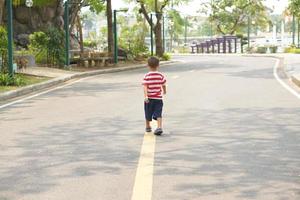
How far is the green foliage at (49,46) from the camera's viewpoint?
28000 millimetres

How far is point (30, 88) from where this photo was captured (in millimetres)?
17672

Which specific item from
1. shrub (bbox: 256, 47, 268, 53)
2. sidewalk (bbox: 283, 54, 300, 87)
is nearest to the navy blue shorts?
sidewalk (bbox: 283, 54, 300, 87)

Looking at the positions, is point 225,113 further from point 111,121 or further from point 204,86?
point 204,86

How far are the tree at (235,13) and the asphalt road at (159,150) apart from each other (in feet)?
201

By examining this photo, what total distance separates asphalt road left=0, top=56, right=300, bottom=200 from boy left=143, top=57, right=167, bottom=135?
1.12 ft

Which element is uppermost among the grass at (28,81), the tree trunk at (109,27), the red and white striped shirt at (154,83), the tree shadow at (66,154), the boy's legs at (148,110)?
the tree trunk at (109,27)

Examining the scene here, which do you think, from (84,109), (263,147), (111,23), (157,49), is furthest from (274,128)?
(157,49)

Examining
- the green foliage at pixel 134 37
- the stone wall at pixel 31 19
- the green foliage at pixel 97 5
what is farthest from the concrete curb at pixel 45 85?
the stone wall at pixel 31 19

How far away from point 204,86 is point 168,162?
11.7 meters

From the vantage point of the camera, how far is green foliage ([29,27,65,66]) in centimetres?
2800

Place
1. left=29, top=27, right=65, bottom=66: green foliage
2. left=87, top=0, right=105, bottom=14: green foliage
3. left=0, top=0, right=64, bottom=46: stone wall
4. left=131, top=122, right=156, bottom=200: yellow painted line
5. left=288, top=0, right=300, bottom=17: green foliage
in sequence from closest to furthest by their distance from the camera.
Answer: left=131, top=122, right=156, bottom=200: yellow painted line
left=288, top=0, right=300, bottom=17: green foliage
left=29, top=27, right=65, bottom=66: green foliage
left=87, top=0, right=105, bottom=14: green foliage
left=0, top=0, right=64, bottom=46: stone wall

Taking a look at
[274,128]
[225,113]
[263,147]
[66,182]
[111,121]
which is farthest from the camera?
[225,113]

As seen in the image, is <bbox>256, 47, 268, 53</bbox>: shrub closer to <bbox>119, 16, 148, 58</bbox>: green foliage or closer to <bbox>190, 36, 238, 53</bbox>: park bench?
<bbox>190, 36, 238, 53</bbox>: park bench

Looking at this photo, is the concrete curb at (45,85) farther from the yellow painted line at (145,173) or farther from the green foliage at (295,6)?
the green foliage at (295,6)
